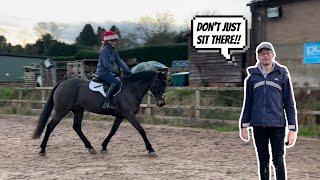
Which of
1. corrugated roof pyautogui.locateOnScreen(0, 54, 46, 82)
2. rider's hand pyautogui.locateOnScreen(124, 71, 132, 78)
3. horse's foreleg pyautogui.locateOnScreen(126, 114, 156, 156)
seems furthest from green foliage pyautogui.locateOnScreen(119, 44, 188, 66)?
horse's foreleg pyautogui.locateOnScreen(126, 114, 156, 156)

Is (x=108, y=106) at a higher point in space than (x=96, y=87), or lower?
lower

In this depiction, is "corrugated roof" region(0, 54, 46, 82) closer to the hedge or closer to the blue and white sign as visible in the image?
the hedge

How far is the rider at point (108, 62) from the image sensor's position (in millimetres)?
9023

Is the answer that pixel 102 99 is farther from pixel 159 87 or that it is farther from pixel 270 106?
pixel 270 106

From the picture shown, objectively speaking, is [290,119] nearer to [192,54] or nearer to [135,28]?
[192,54]

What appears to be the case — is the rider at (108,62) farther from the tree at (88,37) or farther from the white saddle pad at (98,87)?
the tree at (88,37)

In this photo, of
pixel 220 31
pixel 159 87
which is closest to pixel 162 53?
pixel 220 31

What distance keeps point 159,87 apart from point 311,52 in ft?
32.5

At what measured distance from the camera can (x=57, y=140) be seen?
1135 cm

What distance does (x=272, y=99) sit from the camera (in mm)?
4949

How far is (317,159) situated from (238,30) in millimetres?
10677

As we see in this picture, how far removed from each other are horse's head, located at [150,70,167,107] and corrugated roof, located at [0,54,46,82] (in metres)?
41.1

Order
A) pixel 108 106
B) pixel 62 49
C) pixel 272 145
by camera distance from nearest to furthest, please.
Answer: pixel 272 145 → pixel 108 106 → pixel 62 49

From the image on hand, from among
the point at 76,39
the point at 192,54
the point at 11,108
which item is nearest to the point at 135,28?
the point at 76,39
